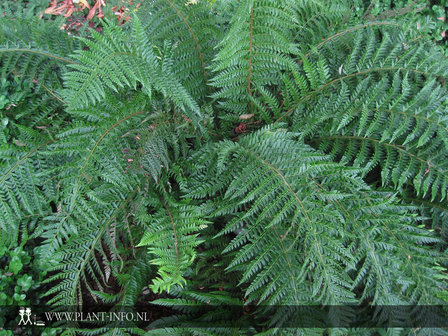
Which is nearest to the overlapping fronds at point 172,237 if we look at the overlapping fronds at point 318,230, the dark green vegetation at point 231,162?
the dark green vegetation at point 231,162

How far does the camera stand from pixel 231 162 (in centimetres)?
184

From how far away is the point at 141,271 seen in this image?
1.98 metres

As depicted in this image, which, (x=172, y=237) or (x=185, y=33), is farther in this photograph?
(x=185, y=33)

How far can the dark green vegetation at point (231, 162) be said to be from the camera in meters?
1.60

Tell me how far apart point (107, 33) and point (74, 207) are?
0.89 m

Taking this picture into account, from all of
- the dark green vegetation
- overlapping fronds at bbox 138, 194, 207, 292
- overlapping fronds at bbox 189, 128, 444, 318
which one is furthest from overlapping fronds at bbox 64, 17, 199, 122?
overlapping fronds at bbox 138, 194, 207, 292

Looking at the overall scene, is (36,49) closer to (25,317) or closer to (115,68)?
(115,68)

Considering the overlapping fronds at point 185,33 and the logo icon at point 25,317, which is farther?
the logo icon at point 25,317

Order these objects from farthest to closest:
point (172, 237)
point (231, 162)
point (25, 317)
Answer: point (25, 317) → point (231, 162) → point (172, 237)

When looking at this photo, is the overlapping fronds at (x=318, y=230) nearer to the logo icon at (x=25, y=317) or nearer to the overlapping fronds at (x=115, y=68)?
the overlapping fronds at (x=115, y=68)

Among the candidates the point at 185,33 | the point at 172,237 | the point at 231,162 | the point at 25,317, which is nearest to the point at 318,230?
the point at 231,162

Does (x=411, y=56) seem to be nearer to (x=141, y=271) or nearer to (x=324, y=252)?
(x=324, y=252)

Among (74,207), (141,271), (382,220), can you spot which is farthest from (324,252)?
(74,207)

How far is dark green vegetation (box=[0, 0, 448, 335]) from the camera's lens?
1604 mm
